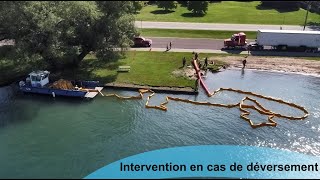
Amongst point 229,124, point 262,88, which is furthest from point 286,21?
point 229,124

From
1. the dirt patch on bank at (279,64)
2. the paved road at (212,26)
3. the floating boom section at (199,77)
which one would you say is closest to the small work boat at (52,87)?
the floating boom section at (199,77)

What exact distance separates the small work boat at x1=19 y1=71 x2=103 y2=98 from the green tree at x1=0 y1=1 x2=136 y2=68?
134 inches

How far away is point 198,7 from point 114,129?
61788 millimetres

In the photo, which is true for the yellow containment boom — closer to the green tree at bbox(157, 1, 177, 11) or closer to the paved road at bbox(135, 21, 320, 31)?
the paved road at bbox(135, 21, 320, 31)

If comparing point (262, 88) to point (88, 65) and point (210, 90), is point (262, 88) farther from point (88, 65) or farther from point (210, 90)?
point (88, 65)

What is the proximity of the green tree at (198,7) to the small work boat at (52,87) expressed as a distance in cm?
5077

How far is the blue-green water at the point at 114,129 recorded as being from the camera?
41188 millimetres

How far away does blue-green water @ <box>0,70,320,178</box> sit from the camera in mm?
41188

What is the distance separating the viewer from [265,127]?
4834 cm

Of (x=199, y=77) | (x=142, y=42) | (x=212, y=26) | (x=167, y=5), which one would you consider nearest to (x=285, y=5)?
(x=212, y=26)

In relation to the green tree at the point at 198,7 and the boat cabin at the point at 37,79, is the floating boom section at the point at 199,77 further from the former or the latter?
the green tree at the point at 198,7

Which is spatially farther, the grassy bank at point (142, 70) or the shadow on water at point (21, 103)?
the grassy bank at point (142, 70)

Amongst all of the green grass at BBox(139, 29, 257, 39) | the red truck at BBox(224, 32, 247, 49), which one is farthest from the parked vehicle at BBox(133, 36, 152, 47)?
the red truck at BBox(224, 32, 247, 49)

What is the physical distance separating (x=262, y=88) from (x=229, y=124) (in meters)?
13.7
